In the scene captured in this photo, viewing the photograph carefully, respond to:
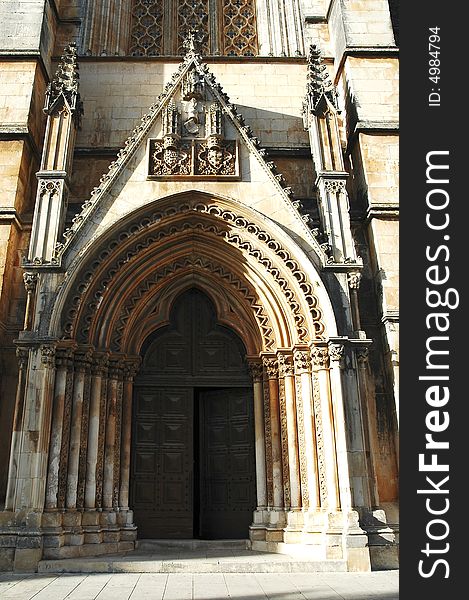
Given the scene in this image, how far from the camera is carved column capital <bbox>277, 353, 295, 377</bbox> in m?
10.4

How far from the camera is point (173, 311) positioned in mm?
11727

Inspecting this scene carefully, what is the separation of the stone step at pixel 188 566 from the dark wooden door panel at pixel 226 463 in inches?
87.8

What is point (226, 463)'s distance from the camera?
11.0 m

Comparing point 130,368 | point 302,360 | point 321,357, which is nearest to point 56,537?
point 130,368

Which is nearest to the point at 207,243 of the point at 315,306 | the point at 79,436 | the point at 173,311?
the point at 173,311

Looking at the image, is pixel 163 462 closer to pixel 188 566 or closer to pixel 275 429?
pixel 275 429

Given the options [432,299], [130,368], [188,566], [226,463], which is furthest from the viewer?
[226,463]

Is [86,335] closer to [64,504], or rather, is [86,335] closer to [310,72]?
[64,504]

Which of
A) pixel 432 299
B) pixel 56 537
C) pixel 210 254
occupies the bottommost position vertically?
pixel 56 537

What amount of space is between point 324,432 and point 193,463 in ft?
9.36

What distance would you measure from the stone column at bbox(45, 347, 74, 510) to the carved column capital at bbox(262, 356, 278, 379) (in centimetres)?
355

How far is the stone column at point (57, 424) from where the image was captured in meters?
9.02

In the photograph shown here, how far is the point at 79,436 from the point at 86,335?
1.78 m

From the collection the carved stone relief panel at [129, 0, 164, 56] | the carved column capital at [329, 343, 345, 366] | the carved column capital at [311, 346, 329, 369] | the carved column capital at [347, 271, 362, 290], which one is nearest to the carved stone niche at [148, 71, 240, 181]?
the carved column capital at [347, 271, 362, 290]
